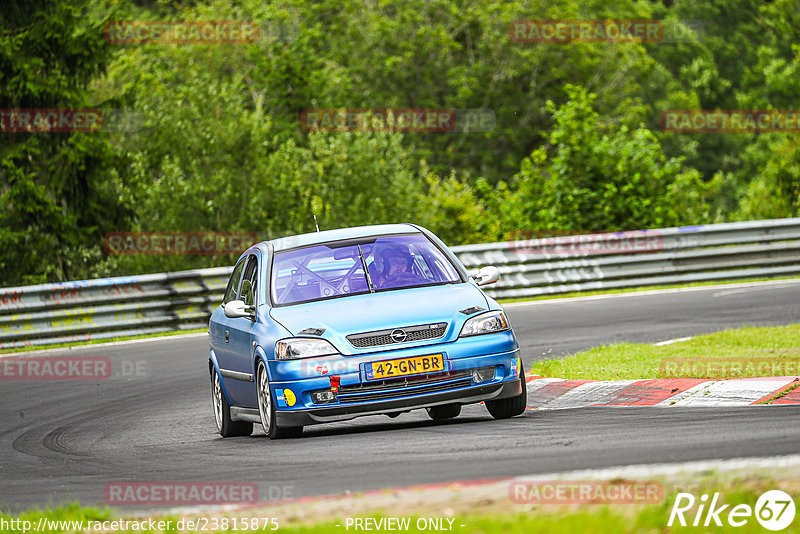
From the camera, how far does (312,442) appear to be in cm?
900

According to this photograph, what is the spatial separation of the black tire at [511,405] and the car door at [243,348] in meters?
1.83

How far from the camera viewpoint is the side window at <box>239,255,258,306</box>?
10.4 metres

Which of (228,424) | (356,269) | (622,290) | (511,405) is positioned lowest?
(622,290)

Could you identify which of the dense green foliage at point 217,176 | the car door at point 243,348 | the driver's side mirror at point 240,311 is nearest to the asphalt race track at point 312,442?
the car door at point 243,348

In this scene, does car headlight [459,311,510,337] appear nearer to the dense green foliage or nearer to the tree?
the dense green foliage

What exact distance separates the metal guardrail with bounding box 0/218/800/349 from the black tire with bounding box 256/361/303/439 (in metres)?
10.4

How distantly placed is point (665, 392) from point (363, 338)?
2.69 metres

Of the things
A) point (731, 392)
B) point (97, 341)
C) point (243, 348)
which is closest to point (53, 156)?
point (97, 341)

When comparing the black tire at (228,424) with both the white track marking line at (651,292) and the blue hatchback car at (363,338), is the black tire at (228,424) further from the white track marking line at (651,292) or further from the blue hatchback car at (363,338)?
the white track marking line at (651,292)

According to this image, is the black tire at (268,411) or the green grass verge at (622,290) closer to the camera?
Answer: the black tire at (268,411)

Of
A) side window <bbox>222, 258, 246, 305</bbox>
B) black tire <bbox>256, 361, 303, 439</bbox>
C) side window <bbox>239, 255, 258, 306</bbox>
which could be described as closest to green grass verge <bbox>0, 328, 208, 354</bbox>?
side window <bbox>222, 258, 246, 305</bbox>

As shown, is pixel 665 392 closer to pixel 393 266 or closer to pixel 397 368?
pixel 393 266

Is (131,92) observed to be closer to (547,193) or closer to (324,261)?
(547,193)

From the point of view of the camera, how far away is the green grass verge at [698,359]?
435 inches
